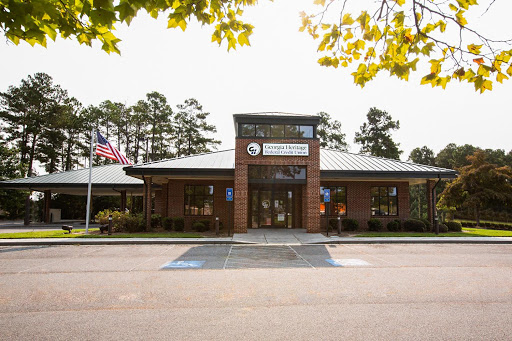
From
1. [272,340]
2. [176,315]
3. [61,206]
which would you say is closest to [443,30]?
[272,340]

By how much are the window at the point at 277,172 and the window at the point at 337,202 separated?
12.5ft

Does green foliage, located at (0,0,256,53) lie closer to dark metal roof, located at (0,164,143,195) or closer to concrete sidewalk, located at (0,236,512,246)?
concrete sidewalk, located at (0,236,512,246)

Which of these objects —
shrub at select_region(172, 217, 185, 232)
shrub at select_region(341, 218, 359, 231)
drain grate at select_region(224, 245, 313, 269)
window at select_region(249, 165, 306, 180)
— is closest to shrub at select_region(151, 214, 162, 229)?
shrub at select_region(172, 217, 185, 232)

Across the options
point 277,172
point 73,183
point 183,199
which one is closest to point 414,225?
point 277,172

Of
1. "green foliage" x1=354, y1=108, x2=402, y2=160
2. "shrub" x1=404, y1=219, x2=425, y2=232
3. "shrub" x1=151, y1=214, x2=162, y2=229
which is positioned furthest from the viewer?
"green foliage" x1=354, y1=108, x2=402, y2=160

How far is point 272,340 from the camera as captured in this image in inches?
163

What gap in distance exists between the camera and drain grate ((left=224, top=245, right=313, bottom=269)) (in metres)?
9.44

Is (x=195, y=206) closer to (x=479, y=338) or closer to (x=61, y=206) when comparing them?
(x=479, y=338)

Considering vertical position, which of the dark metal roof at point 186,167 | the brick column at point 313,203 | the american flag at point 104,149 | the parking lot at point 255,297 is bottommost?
the parking lot at point 255,297

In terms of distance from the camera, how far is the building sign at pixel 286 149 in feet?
60.6

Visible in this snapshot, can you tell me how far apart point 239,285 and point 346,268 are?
3.53 meters

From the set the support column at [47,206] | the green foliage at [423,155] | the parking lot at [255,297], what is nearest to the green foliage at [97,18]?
the parking lot at [255,297]

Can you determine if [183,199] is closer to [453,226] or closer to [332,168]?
[332,168]

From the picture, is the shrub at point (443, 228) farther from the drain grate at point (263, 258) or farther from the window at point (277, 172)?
the drain grate at point (263, 258)
